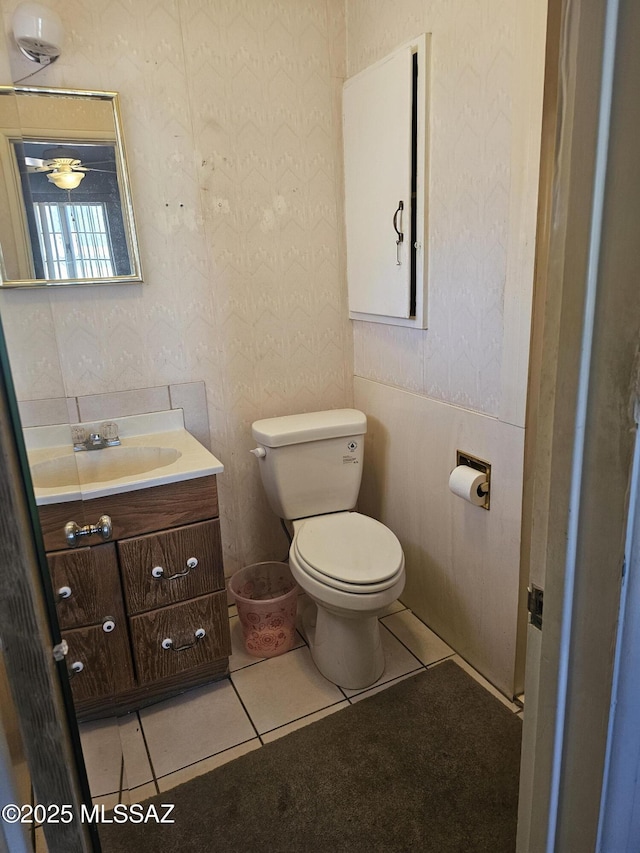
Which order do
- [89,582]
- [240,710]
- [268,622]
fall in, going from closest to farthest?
[89,582]
[240,710]
[268,622]

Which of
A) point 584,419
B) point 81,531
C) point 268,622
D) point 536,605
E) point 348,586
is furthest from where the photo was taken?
point 268,622

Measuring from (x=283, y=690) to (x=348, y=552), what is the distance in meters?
0.53

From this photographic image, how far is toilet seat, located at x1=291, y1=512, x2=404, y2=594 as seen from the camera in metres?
1.78

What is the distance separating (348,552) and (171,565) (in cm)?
59

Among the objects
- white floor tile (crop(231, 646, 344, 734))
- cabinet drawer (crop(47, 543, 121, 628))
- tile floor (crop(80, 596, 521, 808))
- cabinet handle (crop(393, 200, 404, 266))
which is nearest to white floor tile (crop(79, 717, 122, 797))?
cabinet drawer (crop(47, 543, 121, 628))

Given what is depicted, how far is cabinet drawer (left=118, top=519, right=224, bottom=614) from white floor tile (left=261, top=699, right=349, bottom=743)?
0.48 meters

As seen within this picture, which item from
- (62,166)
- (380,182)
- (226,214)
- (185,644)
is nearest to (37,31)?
(62,166)

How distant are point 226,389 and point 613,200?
6.08 ft

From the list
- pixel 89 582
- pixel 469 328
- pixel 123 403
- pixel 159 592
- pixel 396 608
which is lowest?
pixel 396 608

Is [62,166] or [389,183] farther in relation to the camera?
[389,183]

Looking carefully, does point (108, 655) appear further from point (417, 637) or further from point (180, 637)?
point (417, 637)

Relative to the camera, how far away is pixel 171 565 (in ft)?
5.98

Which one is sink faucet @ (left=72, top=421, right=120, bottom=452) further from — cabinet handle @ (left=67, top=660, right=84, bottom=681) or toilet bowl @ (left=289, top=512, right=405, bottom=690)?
cabinet handle @ (left=67, top=660, right=84, bottom=681)

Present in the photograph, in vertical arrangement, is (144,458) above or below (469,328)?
below
